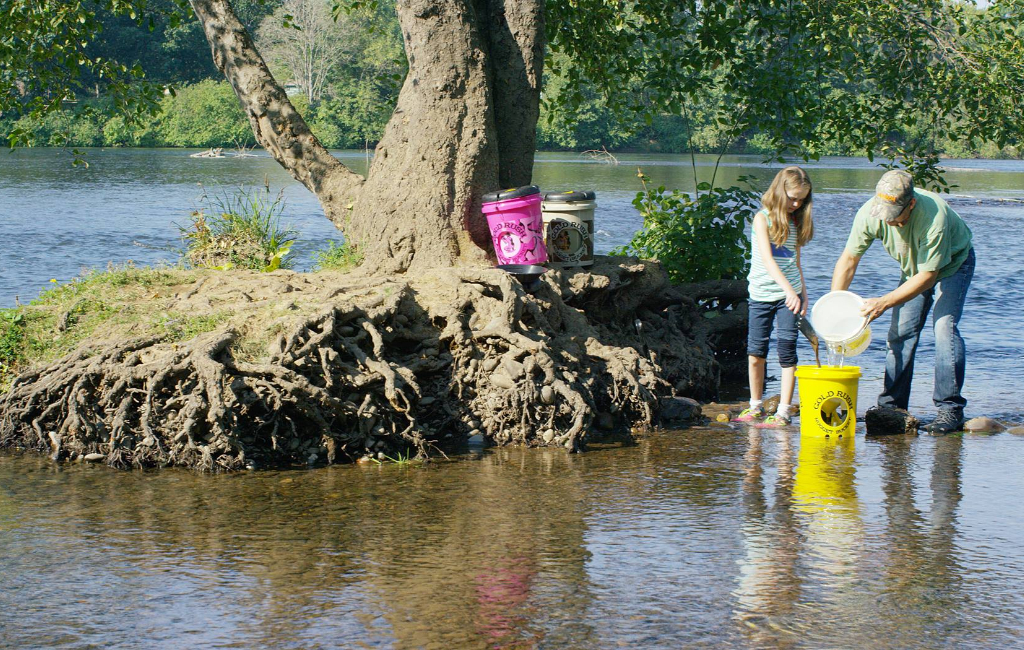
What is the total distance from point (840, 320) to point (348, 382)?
11.1 feet

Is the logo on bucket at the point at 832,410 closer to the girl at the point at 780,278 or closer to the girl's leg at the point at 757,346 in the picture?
the girl at the point at 780,278

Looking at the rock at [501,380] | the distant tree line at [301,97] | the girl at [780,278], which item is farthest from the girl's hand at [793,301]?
the distant tree line at [301,97]

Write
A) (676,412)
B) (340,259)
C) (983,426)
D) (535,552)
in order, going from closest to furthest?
(535,552), (983,426), (676,412), (340,259)

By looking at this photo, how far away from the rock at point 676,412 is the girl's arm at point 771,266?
113cm

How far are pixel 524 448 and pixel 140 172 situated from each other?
38470 mm

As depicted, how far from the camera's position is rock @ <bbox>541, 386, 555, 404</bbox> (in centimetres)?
722

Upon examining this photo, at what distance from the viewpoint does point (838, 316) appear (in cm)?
730

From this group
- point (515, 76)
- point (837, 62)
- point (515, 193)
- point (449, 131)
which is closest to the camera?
point (515, 193)

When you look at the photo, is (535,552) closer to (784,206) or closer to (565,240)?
(784,206)

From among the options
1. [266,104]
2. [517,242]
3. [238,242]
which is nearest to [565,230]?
[517,242]

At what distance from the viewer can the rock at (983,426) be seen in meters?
7.62

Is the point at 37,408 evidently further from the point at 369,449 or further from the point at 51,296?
the point at 369,449

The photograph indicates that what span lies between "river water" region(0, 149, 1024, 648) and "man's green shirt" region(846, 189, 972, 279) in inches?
49.0

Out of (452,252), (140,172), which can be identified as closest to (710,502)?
(452,252)
